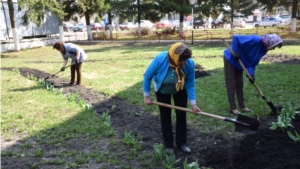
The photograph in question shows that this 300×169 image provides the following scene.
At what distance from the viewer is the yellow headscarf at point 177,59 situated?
124 inches

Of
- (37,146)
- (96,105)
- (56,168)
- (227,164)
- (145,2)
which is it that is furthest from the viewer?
(145,2)

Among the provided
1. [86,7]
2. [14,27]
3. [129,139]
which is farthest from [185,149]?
[86,7]

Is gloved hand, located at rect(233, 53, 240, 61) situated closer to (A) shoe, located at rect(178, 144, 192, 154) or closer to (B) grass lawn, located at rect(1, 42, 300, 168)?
(B) grass lawn, located at rect(1, 42, 300, 168)

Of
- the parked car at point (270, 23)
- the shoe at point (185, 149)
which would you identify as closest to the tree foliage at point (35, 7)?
the shoe at point (185, 149)

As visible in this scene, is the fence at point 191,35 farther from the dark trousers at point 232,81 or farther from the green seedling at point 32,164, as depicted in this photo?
A: the green seedling at point 32,164

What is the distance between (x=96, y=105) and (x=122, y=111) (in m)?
0.85

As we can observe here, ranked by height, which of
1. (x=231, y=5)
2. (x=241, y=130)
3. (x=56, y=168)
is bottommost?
(x=56, y=168)

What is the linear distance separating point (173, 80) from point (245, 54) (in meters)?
2.07

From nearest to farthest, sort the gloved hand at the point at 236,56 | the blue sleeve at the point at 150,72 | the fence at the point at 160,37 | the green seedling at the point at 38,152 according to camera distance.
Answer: the blue sleeve at the point at 150,72 < the green seedling at the point at 38,152 < the gloved hand at the point at 236,56 < the fence at the point at 160,37

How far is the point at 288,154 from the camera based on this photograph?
3539mm

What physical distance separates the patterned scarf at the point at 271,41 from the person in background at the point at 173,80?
185 cm

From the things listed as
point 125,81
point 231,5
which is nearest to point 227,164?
point 125,81

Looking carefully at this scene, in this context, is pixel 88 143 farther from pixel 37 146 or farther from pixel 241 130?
pixel 241 130

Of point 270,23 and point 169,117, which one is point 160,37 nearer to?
point 270,23
